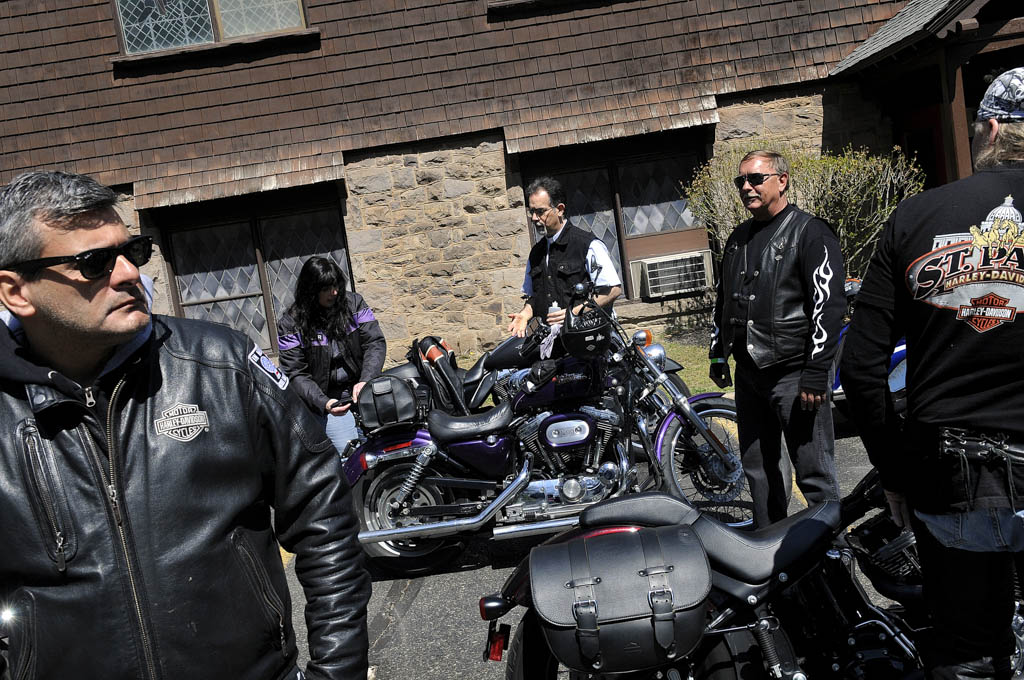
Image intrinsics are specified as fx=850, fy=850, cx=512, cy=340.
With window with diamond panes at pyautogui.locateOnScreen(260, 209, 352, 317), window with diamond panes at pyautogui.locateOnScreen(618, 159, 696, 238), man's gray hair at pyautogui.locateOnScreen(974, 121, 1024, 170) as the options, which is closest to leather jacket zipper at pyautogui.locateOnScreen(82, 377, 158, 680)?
man's gray hair at pyautogui.locateOnScreen(974, 121, 1024, 170)

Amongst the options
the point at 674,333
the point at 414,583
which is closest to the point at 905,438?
the point at 414,583

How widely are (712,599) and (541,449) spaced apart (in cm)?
214

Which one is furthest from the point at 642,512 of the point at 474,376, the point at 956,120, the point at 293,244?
the point at 293,244

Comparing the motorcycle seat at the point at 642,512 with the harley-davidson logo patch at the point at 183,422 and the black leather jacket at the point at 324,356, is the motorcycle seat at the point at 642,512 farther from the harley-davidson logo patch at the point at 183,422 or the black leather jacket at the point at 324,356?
the black leather jacket at the point at 324,356

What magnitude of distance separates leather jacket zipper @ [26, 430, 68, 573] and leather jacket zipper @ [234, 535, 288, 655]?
12.7 inches

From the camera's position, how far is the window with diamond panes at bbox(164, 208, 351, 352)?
1029cm

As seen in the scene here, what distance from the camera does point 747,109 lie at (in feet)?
32.1

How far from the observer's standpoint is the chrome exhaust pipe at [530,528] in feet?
14.9

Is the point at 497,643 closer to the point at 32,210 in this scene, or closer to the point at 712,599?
the point at 712,599

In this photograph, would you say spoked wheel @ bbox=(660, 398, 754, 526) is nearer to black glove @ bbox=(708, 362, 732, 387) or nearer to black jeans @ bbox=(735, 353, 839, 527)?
black glove @ bbox=(708, 362, 732, 387)

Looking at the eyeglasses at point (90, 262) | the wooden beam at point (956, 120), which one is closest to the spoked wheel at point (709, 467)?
the eyeglasses at point (90, 262)

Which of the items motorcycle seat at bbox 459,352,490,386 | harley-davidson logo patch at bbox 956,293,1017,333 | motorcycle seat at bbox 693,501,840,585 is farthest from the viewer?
motorcycle seat at bbox 459,352,490,386

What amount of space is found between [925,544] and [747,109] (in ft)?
27.1

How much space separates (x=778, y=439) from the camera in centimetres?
409
